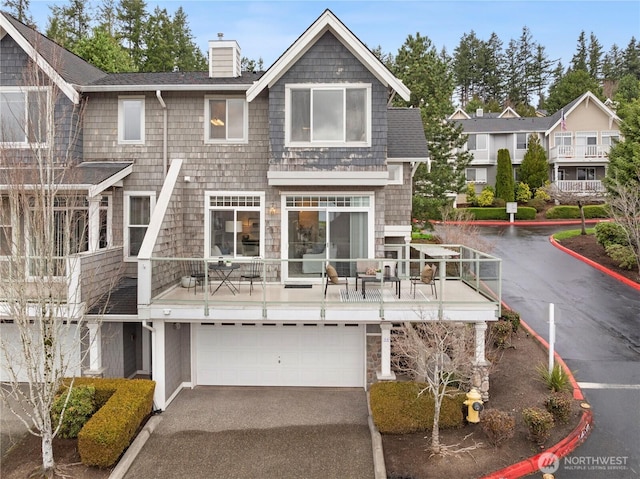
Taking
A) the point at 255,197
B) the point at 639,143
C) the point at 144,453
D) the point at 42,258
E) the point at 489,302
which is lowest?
the point at 144,453

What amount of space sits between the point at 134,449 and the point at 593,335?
13.2 metres

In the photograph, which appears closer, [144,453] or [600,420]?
[144,453]

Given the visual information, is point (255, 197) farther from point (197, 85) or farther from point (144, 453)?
point (144, 453)

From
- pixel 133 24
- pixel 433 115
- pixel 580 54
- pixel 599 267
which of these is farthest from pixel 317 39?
pixel 580 54

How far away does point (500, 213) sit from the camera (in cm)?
3612

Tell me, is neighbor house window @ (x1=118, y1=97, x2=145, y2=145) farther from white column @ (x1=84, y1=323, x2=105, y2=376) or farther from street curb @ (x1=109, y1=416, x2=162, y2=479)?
street curb @ (x1=109, y1=416, x2=162, y2=479)

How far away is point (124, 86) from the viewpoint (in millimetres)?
13766

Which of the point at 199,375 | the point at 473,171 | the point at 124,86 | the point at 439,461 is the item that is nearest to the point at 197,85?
the point at 124,86

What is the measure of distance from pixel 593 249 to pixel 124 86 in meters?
22.8

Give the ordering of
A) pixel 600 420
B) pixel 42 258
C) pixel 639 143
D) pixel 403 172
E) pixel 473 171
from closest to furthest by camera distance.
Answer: pixel 42 258 < pixel 600 420 < pixel 403 172 < pixel 639 143 < pixel 473 171

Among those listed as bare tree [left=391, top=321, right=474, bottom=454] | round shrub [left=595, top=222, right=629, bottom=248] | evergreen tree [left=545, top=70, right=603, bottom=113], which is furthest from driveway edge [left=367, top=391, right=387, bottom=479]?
evergreen tree [left=545, top=70, right=603, bottom=113]

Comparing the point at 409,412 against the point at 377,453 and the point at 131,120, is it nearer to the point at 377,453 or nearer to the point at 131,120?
the point at 377,453

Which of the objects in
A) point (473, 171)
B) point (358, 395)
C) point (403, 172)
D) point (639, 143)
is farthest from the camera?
point (473, 171)

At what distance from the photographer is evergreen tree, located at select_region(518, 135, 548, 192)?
39.3m
